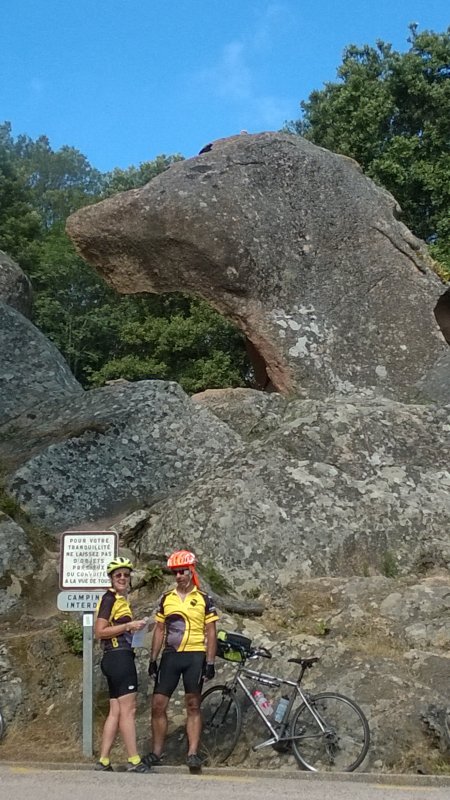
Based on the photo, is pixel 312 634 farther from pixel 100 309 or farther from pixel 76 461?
pixel 100 309

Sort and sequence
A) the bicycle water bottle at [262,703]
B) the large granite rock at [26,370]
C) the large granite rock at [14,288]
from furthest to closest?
the large granite rock at [14,288], the large granite rock at [26,370], the bicycle water bottle at [262,703]

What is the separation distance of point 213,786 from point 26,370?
919 centimetres


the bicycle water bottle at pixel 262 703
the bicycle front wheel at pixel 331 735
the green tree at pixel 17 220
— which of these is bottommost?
the bicycle front wheel at pixel 331 735

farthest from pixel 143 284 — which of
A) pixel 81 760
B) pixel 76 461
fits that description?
pixel 81 760

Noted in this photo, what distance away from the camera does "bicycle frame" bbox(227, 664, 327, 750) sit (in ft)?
23.6

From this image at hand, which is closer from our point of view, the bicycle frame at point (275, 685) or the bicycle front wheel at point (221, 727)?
the bicycle frame at point (275, 685)

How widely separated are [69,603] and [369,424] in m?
5.14

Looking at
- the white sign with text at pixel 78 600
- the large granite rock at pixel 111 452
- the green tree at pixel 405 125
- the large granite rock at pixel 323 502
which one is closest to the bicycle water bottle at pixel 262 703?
the white sign with text at pixel 78 600

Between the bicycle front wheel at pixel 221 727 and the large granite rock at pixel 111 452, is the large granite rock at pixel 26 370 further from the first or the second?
the bicycle front wheel at pixel 221 727

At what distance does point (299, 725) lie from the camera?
7.32m

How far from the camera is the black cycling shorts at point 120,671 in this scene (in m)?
7.12

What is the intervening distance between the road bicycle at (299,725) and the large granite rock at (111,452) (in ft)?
15.0

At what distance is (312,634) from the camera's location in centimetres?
883

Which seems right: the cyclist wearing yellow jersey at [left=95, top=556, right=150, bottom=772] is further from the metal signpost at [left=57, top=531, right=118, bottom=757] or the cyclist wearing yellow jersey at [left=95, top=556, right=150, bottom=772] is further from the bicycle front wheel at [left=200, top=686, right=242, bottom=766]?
the bicycle front wheel at [left=200, top=686, right=242, bottom=766]
